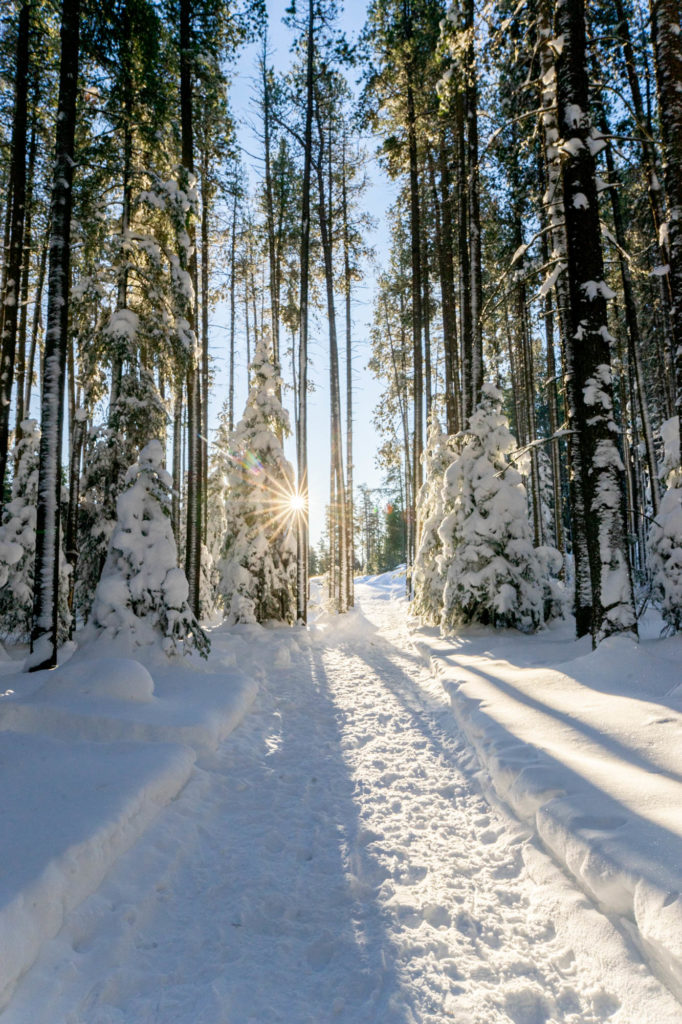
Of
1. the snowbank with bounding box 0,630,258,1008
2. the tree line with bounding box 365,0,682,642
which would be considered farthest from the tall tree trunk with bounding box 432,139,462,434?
the snowbank with bounding box 0,630,258,1008

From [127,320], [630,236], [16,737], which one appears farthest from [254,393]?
[630,236]

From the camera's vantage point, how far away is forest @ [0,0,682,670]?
6.57 metres

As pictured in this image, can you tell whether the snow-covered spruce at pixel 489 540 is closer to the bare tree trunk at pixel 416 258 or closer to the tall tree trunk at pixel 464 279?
the tall tree trunk at pixel 464 279

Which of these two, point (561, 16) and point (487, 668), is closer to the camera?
point (561, 16)

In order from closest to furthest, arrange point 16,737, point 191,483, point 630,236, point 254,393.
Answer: point 16,737 < point 191,483 < point 254,393 < point 630,236

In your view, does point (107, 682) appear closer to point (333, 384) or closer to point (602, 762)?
point (602, 762)

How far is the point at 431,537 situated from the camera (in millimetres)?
12578

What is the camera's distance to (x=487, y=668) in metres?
7.30

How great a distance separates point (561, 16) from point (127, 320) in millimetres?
7994

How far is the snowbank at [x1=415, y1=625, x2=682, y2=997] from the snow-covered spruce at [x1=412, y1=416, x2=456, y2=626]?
485cm

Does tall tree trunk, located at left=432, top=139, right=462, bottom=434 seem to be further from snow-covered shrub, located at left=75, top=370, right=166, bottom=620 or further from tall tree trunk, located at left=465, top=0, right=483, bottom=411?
snow-covered shrub, located at left=75, top=370, right=166, bottom=620

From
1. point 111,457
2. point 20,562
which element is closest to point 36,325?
point 111,457

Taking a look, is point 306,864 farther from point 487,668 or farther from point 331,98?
point 331,98

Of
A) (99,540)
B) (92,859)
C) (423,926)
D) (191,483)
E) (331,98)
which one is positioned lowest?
(423,926)
